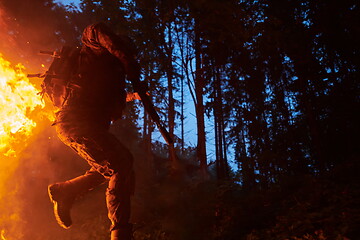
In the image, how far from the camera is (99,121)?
10.00 ft

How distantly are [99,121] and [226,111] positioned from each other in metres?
13.9

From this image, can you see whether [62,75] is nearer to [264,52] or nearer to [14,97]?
[14,97]

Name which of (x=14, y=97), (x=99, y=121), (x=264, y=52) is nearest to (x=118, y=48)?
(x=99, y=121)

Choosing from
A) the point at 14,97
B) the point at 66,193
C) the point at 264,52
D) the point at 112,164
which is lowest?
the point at 66,193

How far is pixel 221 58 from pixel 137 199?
731cm

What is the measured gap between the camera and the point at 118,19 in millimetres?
9312

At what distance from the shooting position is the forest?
533 centimetres

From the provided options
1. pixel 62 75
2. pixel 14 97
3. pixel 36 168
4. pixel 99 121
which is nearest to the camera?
pixel 99 121

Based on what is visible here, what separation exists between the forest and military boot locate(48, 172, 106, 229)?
265 cm

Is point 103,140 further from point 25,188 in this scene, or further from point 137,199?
point 25,188

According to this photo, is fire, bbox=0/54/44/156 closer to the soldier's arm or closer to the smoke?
the soldier's arm

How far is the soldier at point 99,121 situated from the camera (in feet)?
9.28

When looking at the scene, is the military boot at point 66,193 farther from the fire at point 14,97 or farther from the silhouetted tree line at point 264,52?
the silhouetted tree line at point 264,52

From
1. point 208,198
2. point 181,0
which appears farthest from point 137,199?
point 181,0
